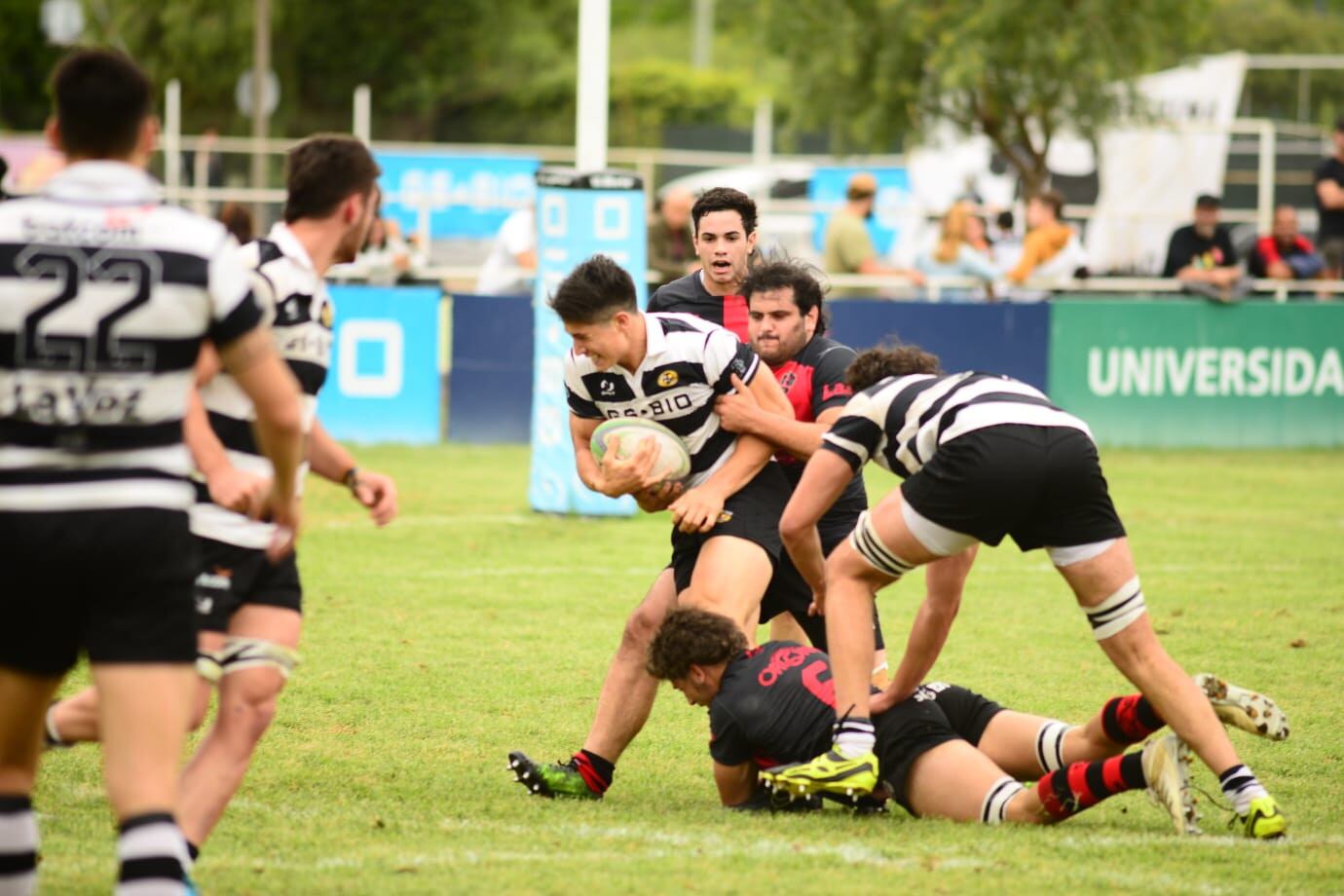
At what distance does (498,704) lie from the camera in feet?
25.7

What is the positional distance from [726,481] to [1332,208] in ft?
47.9

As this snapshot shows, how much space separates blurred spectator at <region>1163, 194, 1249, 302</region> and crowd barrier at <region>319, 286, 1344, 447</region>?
477 mm

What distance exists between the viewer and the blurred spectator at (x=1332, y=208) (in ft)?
62.1

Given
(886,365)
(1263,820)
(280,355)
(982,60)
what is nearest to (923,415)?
(886,365)

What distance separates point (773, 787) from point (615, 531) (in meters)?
7.19

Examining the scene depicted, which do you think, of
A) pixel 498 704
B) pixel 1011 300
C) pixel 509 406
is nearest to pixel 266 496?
pixel 498 704

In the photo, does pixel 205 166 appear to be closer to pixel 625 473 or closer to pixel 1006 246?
pixel 1006 246

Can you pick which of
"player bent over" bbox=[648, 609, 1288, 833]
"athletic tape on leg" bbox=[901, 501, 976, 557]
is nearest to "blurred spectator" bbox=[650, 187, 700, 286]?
"player bent over" bbox=[648, 609, 1288, 833]

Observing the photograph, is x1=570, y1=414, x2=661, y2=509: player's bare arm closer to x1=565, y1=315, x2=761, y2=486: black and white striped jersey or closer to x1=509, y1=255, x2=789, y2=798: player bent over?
x1=509, y1=255, x2=789, y2=798: player bent over

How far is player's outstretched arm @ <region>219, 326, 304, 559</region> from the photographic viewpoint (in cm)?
416

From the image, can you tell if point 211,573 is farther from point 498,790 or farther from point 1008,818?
point 1008,818

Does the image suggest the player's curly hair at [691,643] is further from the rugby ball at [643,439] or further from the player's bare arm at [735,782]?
the rugby ball at [643,439]

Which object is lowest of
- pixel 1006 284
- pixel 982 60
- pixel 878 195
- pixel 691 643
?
pixel 691 643

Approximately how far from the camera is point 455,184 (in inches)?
1049
